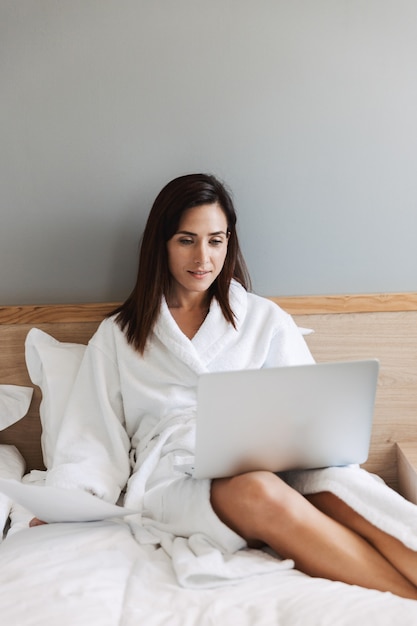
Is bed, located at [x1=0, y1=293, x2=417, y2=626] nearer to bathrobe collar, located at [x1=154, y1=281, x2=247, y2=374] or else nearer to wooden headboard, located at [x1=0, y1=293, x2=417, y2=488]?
wooden headboard, located at [x1=0, y1=293, x2=417, y2=488]

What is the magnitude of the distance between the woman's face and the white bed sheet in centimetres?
68

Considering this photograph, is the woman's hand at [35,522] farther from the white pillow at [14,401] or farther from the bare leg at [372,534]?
the bare leg at [372,534]

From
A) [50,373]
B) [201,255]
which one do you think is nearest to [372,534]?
[201,255]

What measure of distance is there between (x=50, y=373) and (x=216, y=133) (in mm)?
760

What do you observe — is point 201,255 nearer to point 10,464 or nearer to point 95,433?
point 95,433

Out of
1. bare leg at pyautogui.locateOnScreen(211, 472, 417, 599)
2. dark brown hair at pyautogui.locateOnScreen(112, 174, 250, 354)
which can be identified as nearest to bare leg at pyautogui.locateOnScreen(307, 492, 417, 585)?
bare leg at pyautogui.locateOnScreen(211, 472, 417, 599)

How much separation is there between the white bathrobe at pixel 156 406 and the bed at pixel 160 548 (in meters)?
0.11

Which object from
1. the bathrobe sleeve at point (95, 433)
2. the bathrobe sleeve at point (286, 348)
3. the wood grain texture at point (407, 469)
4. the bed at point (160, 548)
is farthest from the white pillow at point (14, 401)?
the wood grain texture at point (407, 469)

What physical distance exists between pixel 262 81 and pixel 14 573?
4.36ft

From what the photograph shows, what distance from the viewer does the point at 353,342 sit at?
79.2 inches

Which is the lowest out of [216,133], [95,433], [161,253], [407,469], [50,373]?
[407,469]

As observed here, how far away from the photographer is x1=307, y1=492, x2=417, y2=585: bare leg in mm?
1355

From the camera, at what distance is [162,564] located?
1399mm

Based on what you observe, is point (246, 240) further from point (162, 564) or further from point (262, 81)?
point (162, 564)
